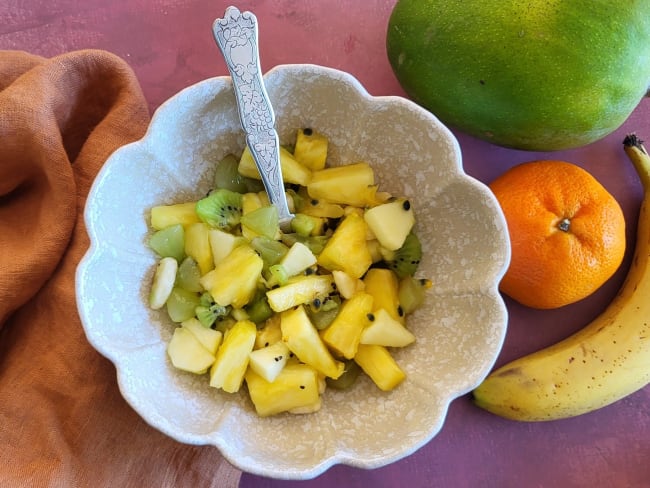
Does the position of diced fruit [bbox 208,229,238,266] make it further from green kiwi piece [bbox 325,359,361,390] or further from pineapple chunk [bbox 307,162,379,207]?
green kiwi piece [bbox 325,359,361,390]

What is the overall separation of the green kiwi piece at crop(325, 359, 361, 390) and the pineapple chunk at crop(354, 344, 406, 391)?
0.02m

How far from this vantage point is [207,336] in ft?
3.09

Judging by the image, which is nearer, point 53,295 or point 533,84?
point 533,84

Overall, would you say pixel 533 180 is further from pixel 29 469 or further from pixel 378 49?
pixel 29 469

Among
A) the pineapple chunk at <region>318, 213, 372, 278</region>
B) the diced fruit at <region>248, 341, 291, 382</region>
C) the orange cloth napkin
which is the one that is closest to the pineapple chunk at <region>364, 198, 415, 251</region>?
the pineapple chunk at <region>318, 213, 372, 278</region>

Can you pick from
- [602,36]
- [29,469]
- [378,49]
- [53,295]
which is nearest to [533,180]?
[602,36]

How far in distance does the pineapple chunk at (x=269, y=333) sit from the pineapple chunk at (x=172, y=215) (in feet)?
0.66

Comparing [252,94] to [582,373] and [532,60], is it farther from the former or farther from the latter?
[582,373]

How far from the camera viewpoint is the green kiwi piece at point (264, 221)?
3.12 ft

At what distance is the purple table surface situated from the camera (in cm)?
114

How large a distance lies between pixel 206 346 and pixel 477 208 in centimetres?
46

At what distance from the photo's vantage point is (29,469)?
0.97m

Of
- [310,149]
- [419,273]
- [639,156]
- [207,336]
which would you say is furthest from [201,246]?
[639,156]

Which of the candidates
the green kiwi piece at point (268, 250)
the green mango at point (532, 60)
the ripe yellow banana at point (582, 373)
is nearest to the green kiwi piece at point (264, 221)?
the green kiwi piece at point (268, 250)
